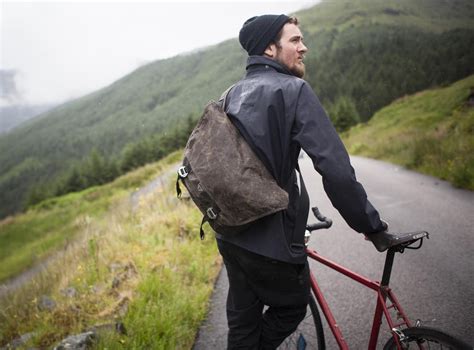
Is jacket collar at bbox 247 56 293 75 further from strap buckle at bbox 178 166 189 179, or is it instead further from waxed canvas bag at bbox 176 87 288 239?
strap buckle at bbox 178 166 189 179

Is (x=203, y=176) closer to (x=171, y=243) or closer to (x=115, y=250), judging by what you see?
(x=171, y=243)

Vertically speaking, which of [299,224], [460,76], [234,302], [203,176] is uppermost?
[203,176]

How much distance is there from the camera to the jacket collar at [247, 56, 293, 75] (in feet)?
5.90

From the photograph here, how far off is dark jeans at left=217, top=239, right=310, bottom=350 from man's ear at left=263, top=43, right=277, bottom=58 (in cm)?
111

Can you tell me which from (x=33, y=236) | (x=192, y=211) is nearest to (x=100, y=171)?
(x=33, y=236)

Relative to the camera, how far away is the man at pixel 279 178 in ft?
5.16

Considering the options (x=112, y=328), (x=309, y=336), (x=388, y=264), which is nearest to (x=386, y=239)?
(x=388, y=264)

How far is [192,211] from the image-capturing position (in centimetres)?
668

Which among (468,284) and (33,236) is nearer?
(468,284)

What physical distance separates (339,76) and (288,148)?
79528mm

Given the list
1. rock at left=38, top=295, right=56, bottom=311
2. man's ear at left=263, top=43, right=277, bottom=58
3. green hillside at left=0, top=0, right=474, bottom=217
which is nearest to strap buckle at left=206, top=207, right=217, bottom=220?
man's ear at left=263, top=43, right=277, bottom=58

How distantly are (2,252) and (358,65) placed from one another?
7381 centimetres

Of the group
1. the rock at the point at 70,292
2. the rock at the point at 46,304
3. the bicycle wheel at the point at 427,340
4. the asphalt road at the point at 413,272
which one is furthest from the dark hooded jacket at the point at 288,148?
the rock at the point at 46,304

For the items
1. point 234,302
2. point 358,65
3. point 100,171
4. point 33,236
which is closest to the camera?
point 234,302
